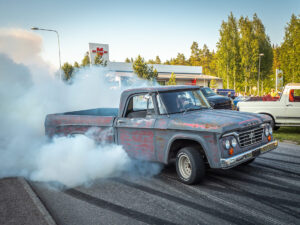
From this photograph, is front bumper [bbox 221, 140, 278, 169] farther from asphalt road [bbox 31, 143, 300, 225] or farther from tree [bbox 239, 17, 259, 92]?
tree [bbox 239, 17, 259, 92]

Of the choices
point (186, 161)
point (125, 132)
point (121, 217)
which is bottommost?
point (121, 217)

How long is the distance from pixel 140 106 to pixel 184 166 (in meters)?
1.65

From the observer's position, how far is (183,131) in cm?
451

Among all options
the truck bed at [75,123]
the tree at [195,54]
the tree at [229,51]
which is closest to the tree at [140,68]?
the tree at [229,51]

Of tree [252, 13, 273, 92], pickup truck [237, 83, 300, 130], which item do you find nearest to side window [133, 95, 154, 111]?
pickup truck [237, 83, 300, 130]

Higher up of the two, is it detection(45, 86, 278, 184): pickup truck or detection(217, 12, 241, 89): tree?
detection(217, 12, 241, 89): tree

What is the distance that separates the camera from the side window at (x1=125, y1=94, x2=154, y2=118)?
16.8 ft

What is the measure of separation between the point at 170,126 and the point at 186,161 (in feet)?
2.44

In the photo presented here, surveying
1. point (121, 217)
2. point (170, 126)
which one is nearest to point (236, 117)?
point (170, 126)

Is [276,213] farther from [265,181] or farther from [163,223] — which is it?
[163,223]

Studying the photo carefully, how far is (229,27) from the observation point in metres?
49.8

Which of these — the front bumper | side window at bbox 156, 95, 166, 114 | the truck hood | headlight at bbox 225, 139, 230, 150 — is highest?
side window at bbox 156, 95, 166, 114

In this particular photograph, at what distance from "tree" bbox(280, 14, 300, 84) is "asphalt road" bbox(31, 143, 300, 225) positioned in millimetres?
30125

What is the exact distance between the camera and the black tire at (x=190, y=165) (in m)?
4.43
